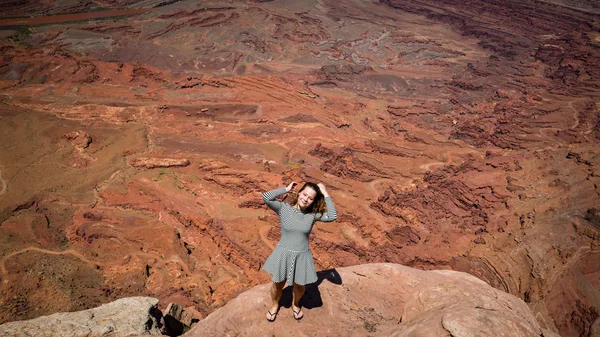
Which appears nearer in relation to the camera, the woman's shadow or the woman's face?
the woman's face

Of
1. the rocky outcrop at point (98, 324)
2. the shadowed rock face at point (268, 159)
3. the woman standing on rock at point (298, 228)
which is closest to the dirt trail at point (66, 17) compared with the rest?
the shadowed rock face at point (268, 159)

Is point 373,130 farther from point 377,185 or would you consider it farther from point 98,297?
point 98,297

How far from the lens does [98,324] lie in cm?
496

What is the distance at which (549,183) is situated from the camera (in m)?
14.6

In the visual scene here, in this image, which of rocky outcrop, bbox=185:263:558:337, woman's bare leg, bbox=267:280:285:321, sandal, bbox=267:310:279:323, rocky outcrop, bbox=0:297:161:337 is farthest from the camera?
sandal, bbox=267:310:279:323

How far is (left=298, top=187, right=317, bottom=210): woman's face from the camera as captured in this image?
4.23 m

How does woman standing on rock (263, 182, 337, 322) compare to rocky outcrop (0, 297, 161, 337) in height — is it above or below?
above

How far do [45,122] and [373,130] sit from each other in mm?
20731

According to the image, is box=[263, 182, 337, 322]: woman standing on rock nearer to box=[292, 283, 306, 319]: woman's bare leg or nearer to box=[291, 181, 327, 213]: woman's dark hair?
box=[291, 181, 327, 213]: woman's dark hair

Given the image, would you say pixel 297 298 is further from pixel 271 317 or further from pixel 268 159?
pixel 268 159

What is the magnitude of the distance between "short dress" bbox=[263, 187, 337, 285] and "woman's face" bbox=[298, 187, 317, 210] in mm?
147

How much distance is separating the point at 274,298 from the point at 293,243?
113 centimetres

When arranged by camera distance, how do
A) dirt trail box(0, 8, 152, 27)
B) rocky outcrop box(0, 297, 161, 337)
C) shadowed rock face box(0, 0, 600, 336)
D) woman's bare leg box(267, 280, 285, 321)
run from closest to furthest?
1. rocky outcrop box(0, 297, 161, 337)
2. woman's bare leg box(267, 280, 285, 321)
3. shadowed rock face box(0, 0, 600, 336)
4. dirt trail box(0, 8, 152, 27)

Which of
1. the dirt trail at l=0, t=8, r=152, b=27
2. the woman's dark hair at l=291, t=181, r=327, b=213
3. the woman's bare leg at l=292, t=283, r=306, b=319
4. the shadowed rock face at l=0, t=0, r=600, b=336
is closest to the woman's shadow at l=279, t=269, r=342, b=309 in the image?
the woman's bare leg at l=292, t=283, r=306, b=319
